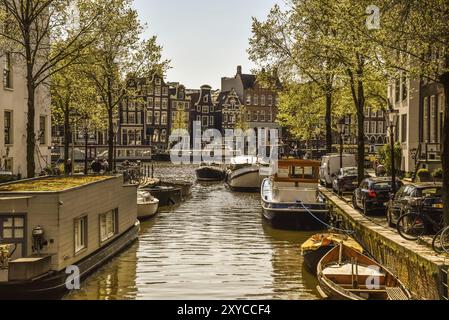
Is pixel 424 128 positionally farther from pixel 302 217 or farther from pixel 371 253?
pixel 371 253

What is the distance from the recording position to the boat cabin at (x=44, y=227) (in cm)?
1467

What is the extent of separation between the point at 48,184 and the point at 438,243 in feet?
36.9

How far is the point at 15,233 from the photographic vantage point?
50.9 ft

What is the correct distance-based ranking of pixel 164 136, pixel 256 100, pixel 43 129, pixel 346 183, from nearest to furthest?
1. pixel 346 183
2. pixel 43 129
3. pixel 164 136
4. pixel 256 100

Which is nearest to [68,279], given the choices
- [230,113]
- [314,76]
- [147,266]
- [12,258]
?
[12,258]

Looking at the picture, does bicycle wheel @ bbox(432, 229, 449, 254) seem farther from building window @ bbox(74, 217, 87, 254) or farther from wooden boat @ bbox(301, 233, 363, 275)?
building window @ bbox(74, 217, 87, 254)

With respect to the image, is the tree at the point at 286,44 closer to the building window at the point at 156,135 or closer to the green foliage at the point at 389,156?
the green foliage at the point at 389,156

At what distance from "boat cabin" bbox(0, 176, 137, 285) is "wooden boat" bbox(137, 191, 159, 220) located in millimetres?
11892

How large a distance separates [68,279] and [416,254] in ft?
28.7

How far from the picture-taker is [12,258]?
15.3 metres

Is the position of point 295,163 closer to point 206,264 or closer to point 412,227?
point 206,264

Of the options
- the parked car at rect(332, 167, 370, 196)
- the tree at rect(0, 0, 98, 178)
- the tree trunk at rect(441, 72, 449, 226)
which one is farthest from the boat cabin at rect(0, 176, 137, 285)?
the parked car at rect(332, 167, 370, 196)

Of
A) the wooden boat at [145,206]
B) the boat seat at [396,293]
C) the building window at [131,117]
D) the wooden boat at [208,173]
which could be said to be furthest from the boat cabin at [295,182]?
the building window at [131,117]

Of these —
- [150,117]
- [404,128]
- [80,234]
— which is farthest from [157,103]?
[80,234]
